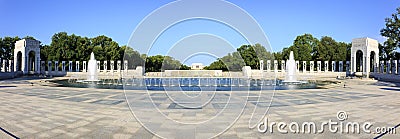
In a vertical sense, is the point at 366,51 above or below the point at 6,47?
below

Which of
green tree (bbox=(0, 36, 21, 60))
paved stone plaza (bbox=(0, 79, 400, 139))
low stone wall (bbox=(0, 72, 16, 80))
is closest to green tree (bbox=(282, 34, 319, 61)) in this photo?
low stone wall (bbox=(0, 72, 16, 80))

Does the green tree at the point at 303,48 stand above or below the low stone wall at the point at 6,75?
above

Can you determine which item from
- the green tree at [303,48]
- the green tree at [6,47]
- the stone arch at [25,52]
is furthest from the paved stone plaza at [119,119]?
the green tree at [6,47]

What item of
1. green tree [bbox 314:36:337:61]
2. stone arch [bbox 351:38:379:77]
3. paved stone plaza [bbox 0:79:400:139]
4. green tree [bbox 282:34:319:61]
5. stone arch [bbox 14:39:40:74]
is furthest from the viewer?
green tree [bbox 314:36:337:61]

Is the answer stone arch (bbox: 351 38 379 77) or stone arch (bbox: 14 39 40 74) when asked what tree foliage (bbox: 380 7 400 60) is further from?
stone arch (bbox: 14 39 40 74)

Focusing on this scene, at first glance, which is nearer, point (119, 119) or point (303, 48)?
point (119, 119)

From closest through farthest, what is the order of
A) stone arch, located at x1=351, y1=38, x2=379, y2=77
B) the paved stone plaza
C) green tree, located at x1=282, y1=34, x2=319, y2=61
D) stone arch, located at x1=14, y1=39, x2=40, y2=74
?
the paved stone plaza
stone arch, located at x1=351, y1=38, x2=379, y2=77
stone arch, located at x1=14, y1=39, x2=40, y2=74
green tree, located at x1=282, y1=34, x2=319, y2=61

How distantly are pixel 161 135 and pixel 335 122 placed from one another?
4.81m

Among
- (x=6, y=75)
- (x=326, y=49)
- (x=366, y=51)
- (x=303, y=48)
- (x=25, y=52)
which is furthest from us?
(x=326, y=49)

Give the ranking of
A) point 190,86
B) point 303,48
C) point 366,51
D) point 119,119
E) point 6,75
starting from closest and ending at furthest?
point 119,119
point 190,86
point 6,75
point 366,51
point 303,48

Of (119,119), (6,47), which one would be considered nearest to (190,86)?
(119,119)

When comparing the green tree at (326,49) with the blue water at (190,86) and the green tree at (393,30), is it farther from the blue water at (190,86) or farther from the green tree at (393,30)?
the blue water at (190,86)

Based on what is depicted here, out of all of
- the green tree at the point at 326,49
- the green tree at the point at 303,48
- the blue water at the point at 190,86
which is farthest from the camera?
the green tree at the point at 326,49

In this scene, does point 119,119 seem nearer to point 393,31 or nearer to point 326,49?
point 393,31
